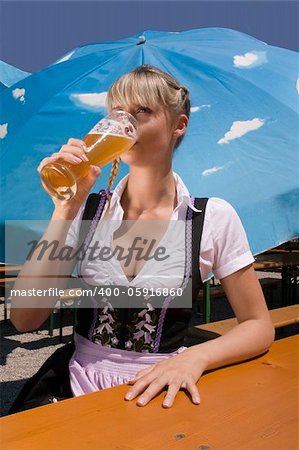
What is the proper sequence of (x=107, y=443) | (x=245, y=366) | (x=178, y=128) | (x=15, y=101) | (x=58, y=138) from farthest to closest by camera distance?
(x=15, y=101), (x=58, y=138), (x=178, y=128), (x=245, y=366), (x=107, y=443)

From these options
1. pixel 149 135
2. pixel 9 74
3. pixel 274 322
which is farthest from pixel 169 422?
pixel 9 74

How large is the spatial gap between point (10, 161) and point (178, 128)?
1290mm

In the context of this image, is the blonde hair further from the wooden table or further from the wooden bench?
the wooden bench

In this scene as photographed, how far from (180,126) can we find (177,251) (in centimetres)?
44

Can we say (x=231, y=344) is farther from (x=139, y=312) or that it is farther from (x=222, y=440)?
(x=222, y=440)

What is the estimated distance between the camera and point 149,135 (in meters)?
1.52

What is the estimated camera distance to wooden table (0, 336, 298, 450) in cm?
A: 86

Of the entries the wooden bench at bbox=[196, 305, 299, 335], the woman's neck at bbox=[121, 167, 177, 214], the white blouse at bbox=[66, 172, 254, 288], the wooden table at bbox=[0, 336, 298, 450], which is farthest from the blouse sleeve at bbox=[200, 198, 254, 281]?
the wooden bench at bbox=[196, 305, 299, 335]

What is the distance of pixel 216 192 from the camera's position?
95.8 inches

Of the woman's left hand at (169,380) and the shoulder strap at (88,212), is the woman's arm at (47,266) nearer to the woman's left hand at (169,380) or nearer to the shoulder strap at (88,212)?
the shoulder strap at (88,212)

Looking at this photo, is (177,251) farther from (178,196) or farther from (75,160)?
(75,160)

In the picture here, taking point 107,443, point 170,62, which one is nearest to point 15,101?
point 170,62

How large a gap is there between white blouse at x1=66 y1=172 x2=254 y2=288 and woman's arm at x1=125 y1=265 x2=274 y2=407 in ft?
0.18

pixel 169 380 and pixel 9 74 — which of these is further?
pixel 9 74
